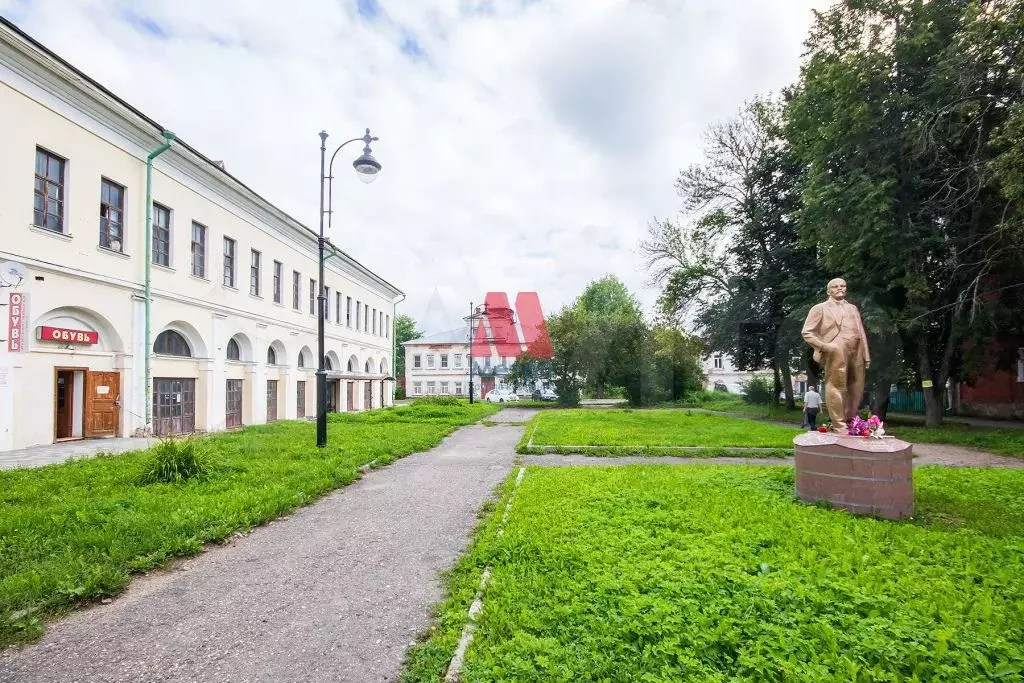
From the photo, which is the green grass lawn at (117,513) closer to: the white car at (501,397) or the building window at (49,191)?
the building window at (49,191)

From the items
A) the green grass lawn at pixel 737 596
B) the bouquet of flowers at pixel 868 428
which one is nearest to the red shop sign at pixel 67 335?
the green grass lawn at pixel 737 596

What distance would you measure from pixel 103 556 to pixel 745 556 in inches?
221

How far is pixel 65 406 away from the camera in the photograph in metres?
14.0

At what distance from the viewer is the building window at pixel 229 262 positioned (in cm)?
2016

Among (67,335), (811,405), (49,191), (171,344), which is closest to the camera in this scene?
(49,191)

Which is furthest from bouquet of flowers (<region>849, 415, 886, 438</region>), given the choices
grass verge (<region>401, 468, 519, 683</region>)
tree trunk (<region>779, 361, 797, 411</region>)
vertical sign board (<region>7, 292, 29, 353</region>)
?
tree trunk (<region>779, 361, 797, 411</region>)

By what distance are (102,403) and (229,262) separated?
755cm

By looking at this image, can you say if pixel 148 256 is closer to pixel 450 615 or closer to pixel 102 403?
pixel 102 403

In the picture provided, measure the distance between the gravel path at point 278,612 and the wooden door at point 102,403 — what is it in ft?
36.1

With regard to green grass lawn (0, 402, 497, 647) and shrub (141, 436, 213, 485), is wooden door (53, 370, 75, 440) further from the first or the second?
shrub (141, 436, 213, 485)

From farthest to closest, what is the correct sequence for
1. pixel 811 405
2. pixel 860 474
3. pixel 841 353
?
pixel 811 405 < pixel 841 353 < pixel 860 474

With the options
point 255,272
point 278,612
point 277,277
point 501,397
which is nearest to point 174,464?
point 278,612

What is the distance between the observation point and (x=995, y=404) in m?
24.6

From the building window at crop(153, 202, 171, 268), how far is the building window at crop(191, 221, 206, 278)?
121 cm
